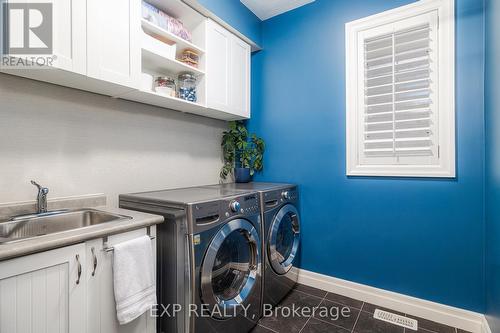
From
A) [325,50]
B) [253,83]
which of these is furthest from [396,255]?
[253,83]

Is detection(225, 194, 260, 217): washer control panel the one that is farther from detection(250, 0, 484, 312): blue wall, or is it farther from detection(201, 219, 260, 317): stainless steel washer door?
detection(250, 0, 484, 312): blue wall

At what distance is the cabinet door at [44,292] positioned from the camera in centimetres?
85

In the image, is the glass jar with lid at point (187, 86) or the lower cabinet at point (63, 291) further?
the glass jar with lid at point (187, 86)

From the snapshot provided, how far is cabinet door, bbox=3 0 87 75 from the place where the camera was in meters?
1.17

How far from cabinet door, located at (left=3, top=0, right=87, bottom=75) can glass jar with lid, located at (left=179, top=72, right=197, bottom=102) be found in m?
0.76

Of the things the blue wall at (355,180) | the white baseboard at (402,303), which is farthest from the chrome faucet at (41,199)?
the white baseboard at (402,303)

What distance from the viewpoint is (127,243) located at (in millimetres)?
1175

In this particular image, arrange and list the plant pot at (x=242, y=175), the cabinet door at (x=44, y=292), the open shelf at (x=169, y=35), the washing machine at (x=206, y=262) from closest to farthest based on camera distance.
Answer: the cabinet door at (x=44, y=292), the washing machine at (x=206, y=262), the open shelf at (x=169, y=35), the plant pot at (x=242, y=175)

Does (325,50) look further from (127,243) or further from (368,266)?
(127,243)

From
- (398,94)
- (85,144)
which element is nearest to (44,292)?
(85,144)

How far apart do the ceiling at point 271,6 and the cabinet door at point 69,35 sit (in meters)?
1.66

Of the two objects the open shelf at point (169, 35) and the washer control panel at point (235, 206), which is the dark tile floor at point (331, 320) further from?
the open shelf at point (169, 35)

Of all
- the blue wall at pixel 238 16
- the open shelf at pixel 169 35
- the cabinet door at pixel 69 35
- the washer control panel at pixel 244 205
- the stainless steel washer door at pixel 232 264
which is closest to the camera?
the cabinet door at pixel 69 35

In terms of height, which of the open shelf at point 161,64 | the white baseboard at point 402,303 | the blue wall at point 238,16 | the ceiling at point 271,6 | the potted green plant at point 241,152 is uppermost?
the ceiling at point 271,6
